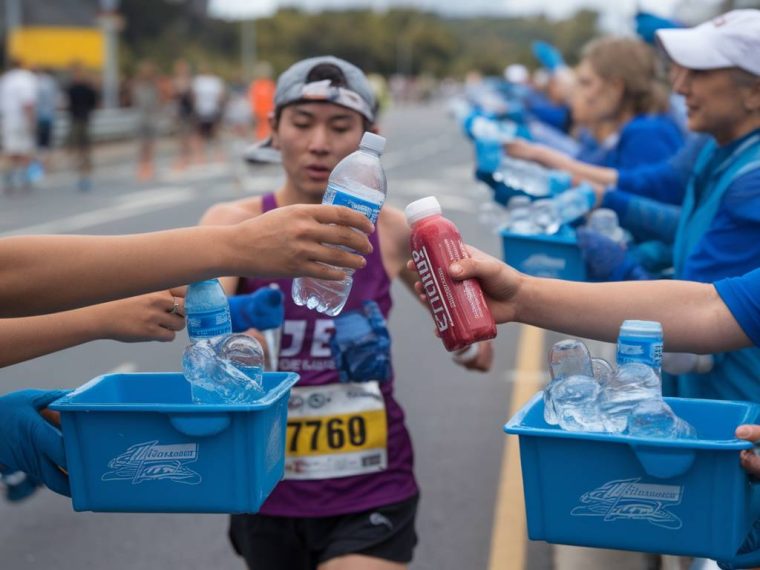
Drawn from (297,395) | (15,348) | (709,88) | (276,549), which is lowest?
(276,549)

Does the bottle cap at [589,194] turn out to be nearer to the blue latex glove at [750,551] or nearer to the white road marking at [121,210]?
the blue latex glove at [750,551]

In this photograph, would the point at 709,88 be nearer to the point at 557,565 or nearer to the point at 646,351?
the point at 646,351

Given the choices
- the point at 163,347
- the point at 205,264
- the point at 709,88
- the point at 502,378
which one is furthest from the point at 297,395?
the point at 163,347

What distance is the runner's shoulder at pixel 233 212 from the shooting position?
365 centimetres

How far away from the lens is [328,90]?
11.9 ft

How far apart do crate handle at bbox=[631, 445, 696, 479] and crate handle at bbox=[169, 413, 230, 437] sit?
2.78 ft

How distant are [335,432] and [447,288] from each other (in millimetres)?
1135

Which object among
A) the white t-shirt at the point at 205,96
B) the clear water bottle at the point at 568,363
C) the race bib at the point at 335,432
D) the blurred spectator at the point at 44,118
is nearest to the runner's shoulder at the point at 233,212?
the race bib at the point at 335,432

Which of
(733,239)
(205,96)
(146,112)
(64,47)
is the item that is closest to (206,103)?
(205,96)

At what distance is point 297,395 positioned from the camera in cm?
361

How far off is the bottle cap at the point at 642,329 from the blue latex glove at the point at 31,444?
50.3 inches

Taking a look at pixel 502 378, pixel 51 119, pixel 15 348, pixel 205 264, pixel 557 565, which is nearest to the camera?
pixel 205 264

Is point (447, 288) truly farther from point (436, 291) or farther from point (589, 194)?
point (589, 194)

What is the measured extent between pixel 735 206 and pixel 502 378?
5.59 m
